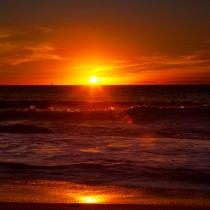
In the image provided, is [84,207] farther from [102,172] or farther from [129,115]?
[129,115]

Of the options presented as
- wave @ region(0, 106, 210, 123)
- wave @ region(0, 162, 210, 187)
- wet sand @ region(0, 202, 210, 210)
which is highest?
wet sand @ region(0, 202, 210, 210)

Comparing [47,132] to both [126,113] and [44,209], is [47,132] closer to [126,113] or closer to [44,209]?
[44,209]

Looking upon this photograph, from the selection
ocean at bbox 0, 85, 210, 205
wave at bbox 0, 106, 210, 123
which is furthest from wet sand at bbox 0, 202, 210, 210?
wave at bbox 0, 106, 210, 123

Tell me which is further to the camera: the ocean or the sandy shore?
the ocean

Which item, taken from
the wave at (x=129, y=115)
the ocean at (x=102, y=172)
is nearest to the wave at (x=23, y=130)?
the ocean at (x=102, y=172)

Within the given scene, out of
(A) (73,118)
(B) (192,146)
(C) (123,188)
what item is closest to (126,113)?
(A) (73,118)

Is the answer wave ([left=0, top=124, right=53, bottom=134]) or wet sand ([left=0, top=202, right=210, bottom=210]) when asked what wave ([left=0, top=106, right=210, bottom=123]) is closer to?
wave ([left=0, top=124, right=53, bottom=134])

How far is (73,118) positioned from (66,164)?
2090 cm

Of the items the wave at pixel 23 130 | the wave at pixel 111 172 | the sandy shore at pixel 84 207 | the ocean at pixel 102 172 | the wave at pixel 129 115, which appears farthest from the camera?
the wave at pixel 129 115

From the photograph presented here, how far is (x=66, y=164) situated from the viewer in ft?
31.0

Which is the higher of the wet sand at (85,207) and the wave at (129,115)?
the wet sand at (85,207)

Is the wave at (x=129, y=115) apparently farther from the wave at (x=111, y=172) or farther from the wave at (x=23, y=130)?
the wave at (x=111, y=172)

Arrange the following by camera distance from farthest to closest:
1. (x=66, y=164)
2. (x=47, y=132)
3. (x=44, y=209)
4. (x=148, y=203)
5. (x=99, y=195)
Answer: (x=47, y=132), (x=66, y=164), (x=99, y=195), (x=148, y=203), (x=44, y=209)

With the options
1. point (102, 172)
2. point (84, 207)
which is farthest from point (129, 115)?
point (84, 207)
